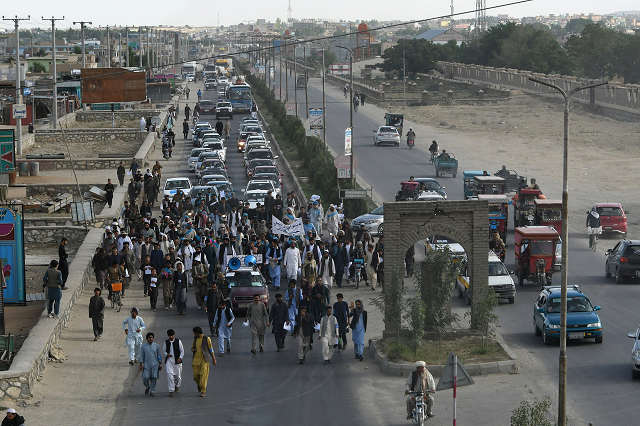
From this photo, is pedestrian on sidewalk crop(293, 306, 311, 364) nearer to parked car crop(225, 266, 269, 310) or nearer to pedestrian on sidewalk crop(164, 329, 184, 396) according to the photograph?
pedestrian on sidewalk crop(164, 329, 184, 396)

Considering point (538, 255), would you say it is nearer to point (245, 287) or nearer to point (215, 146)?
point (245, 287)

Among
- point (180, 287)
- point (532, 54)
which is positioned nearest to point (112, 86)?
point (180, 287)

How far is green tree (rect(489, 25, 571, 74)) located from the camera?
118750mm

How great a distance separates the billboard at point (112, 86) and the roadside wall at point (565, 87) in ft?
77.9

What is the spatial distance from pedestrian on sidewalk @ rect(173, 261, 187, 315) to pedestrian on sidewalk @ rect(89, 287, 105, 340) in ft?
8.14

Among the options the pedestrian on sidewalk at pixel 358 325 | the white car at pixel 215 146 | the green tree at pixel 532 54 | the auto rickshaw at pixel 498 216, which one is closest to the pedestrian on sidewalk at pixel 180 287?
the pedestrian on sidewalk at pixel 358 325

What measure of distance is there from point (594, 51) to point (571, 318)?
106 meters

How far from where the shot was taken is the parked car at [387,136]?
63688 mm

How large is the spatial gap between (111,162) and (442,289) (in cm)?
3390

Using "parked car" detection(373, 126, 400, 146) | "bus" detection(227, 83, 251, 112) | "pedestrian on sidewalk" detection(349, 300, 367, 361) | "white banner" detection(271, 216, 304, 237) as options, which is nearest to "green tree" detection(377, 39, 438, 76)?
"bus" detection(227, 83, 251, 112)

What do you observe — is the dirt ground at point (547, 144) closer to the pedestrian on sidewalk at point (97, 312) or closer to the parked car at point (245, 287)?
the parked car at point (245, 287)

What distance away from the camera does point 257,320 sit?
19.5 meters

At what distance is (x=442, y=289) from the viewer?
19.7 meters

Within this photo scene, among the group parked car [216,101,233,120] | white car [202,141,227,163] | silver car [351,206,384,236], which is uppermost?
parked car [216,101,233,120]
